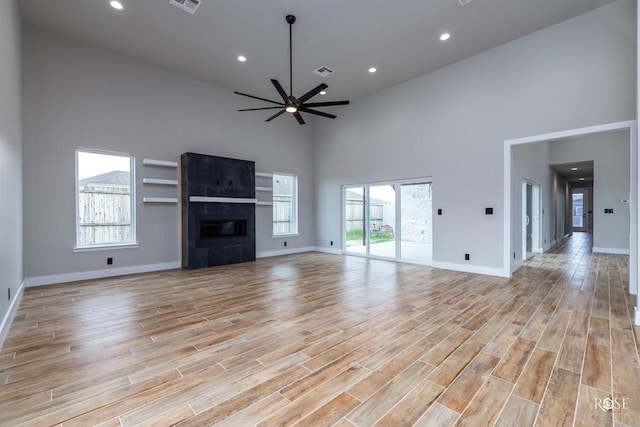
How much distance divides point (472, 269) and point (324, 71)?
4812 millimetres

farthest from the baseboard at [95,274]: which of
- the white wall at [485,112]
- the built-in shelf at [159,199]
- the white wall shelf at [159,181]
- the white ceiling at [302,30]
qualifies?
the white wall at [485,112]

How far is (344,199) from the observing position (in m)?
7.83

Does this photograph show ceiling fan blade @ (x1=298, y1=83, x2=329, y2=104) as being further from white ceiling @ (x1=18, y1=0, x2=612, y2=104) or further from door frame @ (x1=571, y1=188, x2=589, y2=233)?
door frame @ (x1=571, y1=188, x2=589, y2=233)

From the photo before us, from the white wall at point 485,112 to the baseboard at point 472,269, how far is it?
4cm

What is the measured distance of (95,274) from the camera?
5000mm

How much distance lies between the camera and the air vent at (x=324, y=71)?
571 cm

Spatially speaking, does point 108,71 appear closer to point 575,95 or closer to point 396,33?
point 396,33

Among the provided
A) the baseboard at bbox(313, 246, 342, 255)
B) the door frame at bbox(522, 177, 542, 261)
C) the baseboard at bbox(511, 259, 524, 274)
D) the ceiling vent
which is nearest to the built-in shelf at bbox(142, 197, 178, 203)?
the ceiling vent

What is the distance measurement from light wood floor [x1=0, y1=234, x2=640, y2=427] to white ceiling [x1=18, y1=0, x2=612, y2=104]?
4.00 metres

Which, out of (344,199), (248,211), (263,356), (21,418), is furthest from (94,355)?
(344,199)

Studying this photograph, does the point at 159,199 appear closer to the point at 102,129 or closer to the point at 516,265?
the point at 102,129

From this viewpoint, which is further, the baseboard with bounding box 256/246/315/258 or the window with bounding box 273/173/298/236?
the window with bounding box 273/173/298/236

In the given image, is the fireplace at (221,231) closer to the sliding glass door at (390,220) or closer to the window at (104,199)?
the window at (104,199)

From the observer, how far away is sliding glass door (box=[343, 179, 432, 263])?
20.5 ft
